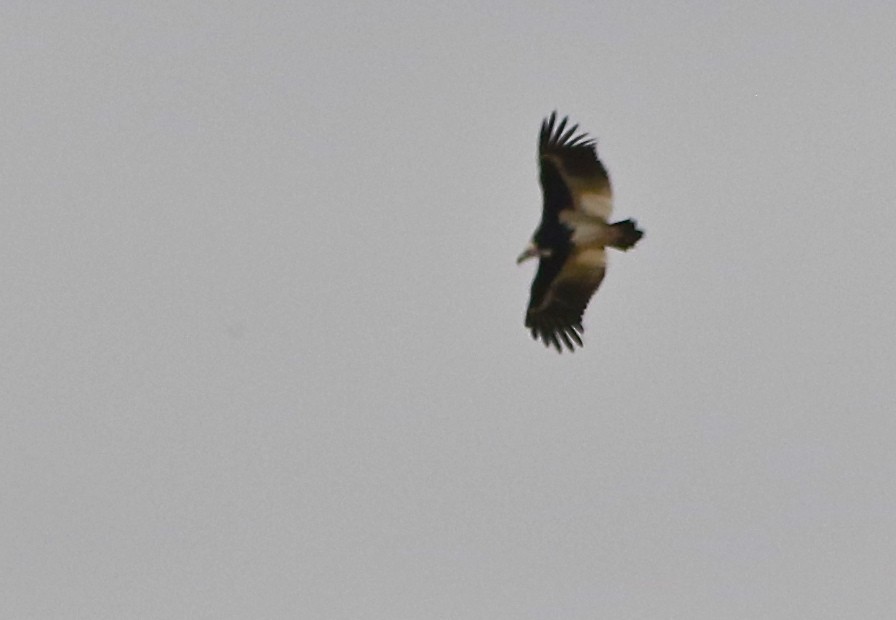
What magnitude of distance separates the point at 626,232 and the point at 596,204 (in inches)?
29.2

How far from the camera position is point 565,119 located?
157 ft

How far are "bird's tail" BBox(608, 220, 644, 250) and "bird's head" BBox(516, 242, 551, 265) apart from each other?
57.8 inches

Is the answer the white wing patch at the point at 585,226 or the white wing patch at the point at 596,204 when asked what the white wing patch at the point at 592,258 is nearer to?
the white wing patch at the point at 585,226

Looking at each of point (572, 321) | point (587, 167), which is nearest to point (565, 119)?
point (587, 167)

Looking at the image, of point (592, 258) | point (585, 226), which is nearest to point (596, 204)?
point (585, 226)

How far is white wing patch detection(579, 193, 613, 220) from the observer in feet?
158

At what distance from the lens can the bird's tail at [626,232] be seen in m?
48.1

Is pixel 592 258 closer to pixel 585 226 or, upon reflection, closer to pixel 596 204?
pixel 585 226

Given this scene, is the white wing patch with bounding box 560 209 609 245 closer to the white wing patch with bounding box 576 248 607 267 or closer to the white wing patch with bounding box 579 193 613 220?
the white wing patch with bounding box 579 193 613 220

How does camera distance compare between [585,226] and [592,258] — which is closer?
[585,226]

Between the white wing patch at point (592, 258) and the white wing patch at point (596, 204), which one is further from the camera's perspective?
the white wing patch at point (592, 258)

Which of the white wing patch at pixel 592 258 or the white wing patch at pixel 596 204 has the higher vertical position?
the white wing patch at pixel 596 204

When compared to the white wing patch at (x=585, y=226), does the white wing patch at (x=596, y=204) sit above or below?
above

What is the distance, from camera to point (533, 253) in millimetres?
49125
